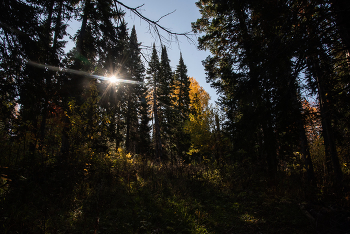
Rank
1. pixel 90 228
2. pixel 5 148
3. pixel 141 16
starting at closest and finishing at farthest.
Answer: pixel 141 16
pixel 90 228
pixel 5 148

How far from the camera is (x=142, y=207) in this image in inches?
205

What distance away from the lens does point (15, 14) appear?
137 inches

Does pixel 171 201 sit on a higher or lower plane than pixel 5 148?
lower

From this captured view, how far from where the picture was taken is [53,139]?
20.9ft

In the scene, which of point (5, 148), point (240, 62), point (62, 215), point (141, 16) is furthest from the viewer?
point (240, 62)

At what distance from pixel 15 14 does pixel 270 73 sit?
20.2 feet

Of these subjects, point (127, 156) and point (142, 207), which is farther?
point (127, 156)

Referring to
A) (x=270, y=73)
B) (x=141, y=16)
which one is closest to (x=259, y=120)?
(x=270, y=73)

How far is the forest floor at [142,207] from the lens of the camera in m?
3.86

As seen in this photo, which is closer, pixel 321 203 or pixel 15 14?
pixel 15 14

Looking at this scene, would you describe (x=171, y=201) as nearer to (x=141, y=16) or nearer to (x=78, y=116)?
(x=78, y=116)

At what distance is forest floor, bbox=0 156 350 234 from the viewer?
3.86 meters

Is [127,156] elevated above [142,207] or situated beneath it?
elevated above

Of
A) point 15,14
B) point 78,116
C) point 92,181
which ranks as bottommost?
point 92,181
